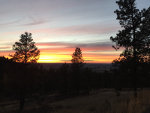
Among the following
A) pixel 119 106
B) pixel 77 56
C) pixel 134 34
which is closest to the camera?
pixel 119 106

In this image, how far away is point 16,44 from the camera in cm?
2502

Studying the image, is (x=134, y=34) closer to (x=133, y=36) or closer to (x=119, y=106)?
(x=133, y=36)

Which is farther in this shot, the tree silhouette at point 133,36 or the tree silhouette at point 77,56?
the tree silhouette at point 77,56

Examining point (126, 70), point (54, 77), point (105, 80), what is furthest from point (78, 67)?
point (105, 80)

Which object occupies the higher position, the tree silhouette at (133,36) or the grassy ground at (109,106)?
the tree silhouette at (133,36)

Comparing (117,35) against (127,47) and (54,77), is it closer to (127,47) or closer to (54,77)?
(127,47)

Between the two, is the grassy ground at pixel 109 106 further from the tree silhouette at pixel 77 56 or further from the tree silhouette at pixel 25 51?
the tree silhouette at pixel 77 56

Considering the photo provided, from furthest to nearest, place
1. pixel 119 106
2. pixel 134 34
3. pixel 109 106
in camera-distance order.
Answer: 1. pixel 134 34
2. pixel 109 106
3. pixel 119 106

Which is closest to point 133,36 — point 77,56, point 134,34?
point 134,34

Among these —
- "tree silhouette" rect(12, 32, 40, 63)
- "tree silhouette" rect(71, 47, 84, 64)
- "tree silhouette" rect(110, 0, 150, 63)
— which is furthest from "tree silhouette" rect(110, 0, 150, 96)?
"tree silhouette" rect(71, 47, 84, 64)

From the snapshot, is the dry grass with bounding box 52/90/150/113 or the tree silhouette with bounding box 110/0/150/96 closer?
the dry grass with bounding box 52/90/150/113

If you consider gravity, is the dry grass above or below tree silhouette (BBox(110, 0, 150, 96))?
below

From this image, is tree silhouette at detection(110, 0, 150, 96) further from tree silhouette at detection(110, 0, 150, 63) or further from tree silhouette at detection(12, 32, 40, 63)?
tree silhouette at detection(12, 32, 40, 63)

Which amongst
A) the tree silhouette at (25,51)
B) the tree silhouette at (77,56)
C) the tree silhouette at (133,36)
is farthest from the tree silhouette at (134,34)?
the tree silhouette at (77,56)
